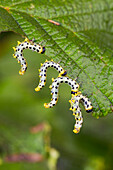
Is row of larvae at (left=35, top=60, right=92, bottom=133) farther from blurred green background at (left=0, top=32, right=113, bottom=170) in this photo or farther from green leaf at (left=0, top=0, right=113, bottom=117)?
blurred green background at (left=0, top=32, right=113, bottom=170)

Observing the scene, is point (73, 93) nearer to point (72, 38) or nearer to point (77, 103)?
point (77, 103)

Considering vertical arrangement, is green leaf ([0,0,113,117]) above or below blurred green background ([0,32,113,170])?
above

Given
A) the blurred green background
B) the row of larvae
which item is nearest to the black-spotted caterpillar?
the row of larvae

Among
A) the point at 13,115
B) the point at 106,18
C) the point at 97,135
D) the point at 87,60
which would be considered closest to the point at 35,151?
the point at 13,115

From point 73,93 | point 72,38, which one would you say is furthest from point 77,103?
point 72,38

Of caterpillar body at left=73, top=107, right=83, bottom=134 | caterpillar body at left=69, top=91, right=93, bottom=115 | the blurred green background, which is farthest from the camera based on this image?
the blurred green background

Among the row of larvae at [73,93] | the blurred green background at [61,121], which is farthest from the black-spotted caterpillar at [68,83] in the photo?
the blurred green background at [61,121]

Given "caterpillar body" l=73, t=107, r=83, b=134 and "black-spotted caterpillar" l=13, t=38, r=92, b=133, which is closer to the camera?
"black-spotted caterpillar" l=13, t=38, r=92, b=133
